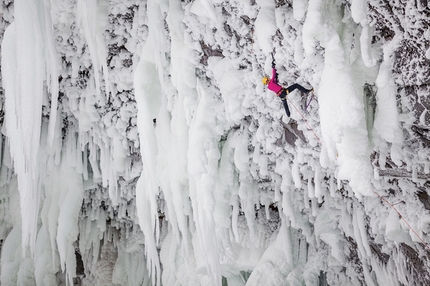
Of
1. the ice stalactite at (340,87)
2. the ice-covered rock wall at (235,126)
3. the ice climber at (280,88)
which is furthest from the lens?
the ice climber at (280,88)

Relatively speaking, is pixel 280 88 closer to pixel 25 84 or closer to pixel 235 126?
pixel 235 126

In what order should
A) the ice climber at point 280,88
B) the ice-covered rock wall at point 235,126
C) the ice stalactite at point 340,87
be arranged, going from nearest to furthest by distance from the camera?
the ice stalactite at point 340,87, the ice-covered rock wall at point 235,126, the ice climber at point 280,88

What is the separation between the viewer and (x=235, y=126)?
2.80 meters

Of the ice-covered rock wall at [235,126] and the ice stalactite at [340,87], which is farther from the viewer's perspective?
the ice-covered rock wall at [235,126]

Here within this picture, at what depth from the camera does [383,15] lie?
165 cm

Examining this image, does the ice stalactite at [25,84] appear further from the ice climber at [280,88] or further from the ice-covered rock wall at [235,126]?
the ice climber at [280,88]

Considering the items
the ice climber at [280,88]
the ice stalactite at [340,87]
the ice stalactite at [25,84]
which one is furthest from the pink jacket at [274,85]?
the ice stalactite at [25,84]

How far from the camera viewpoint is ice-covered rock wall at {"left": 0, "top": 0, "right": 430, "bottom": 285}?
1765mm

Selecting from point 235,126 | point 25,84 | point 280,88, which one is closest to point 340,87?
point 280,88

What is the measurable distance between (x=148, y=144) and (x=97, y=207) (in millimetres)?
2130

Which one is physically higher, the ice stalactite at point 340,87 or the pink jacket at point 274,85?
the pink jacket at point 274,85

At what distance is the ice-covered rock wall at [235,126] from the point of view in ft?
5.79

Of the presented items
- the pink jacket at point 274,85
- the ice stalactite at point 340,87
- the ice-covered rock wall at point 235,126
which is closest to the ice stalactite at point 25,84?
the ice-covered rock wall at point 235,126

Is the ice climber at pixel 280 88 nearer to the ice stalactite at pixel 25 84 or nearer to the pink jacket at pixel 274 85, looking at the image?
the pink jacket at pixel 274 85
